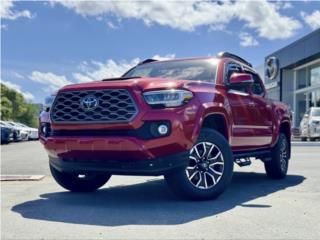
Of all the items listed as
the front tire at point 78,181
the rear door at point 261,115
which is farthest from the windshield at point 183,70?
the front tire at point 78,181

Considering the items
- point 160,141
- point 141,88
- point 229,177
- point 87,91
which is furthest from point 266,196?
point 87,91

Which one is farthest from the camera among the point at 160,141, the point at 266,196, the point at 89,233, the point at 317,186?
the point at 317,186

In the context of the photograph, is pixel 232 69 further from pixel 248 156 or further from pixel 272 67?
pixel 272 67

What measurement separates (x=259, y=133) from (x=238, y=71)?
97 cm

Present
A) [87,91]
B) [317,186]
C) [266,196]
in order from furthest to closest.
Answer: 1. [317,186]
2. [266,196]
3. [87,91]

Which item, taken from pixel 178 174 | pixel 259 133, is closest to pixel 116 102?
pixel 178 174

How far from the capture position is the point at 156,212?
516 centimetres

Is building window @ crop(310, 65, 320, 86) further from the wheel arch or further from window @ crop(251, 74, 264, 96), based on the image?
window @ crop(251, 74, 264, 96)

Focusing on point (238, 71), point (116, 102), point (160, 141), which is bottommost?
point (160, 141)

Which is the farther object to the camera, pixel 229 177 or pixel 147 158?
pixel 229 177

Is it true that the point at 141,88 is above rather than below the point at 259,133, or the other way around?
above

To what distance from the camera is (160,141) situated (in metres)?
5.29

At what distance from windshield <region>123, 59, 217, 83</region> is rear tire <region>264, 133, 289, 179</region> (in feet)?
7.33

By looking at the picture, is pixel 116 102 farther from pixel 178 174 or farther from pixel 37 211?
pixel 37 211
